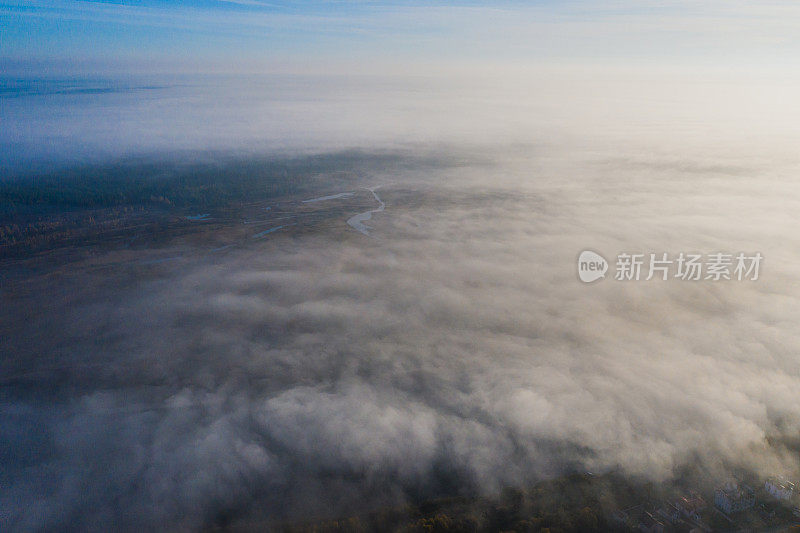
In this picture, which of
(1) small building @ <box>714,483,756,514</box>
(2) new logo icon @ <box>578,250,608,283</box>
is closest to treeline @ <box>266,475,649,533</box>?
(1) small building @ <box>714,483,756,514</box>

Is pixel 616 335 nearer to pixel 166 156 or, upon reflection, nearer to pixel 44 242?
pixel 44 242

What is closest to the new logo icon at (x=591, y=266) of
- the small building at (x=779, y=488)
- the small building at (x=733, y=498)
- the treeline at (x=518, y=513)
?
the small building at (x=779, y=488)

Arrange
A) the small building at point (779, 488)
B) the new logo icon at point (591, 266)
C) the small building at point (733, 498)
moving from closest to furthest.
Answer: the small building at point (733, 498)
the small building at point (779, 488)
the new logo icon at point (591, 266)

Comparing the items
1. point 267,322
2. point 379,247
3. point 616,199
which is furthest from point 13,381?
point 616,199

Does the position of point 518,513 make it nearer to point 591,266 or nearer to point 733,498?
point 733,498

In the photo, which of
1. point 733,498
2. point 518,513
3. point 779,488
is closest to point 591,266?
point 779,488

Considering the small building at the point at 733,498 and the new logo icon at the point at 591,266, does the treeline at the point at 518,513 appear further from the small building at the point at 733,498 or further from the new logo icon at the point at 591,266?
the new logo icon at the point at 591,266

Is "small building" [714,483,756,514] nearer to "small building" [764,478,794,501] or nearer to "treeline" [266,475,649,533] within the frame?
"small building" [764,478,794,501]
